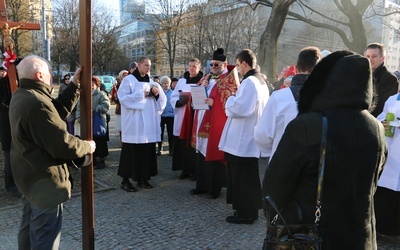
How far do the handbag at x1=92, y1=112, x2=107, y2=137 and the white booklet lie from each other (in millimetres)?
2664

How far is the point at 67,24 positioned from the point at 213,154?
29.5 meters

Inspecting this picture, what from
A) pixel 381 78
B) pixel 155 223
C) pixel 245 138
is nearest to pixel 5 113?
pixel 155 223

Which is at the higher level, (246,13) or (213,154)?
(246,13)

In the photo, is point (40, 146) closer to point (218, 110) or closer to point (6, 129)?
point (218, 110)

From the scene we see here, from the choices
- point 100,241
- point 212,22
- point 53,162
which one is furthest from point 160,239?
point 212,22

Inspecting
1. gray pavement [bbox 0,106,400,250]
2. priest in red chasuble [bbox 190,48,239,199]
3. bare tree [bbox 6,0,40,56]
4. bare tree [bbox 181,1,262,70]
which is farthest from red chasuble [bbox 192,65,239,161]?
bare tree [bbox 181,1,262,70]

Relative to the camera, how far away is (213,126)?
5.06 metres

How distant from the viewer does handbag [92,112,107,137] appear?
23.2 ft

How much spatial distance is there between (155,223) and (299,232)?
2.96 meters

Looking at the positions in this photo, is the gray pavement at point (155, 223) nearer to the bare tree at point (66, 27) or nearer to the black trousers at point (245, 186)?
the black trousers at point (245, 186)

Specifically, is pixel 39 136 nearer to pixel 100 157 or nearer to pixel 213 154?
pixel 213 154

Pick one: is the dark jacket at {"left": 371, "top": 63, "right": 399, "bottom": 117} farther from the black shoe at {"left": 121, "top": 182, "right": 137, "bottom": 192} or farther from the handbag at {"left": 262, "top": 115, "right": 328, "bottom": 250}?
the black shoe at {"left": 121, "top": 182, "right": 137, "bottom": 192}

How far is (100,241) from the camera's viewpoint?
4012 millimetres

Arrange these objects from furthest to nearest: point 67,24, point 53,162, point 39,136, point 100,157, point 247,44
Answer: point 247,44, point 67,24, point 100,157, point 53,162, point 39,136
